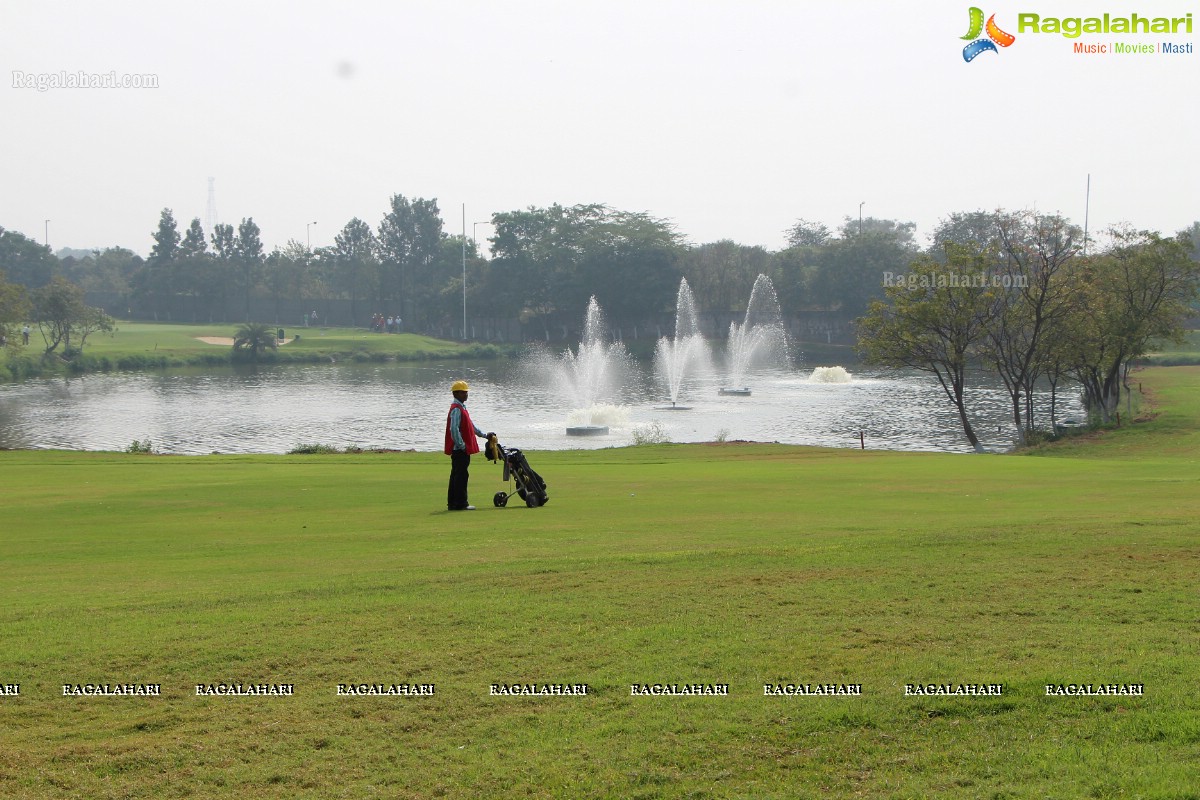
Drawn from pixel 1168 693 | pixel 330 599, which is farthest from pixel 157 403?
pixel 1168 693

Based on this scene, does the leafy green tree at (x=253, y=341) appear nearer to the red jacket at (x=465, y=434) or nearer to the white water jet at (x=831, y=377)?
the white water jet at (x=831, y=377)

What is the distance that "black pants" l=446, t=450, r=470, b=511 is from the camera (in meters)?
16.7

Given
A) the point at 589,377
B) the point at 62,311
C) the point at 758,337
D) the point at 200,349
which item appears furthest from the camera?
the point at 758,337

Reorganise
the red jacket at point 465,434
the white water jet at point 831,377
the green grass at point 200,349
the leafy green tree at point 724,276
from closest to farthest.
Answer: the red jacket at point 465,434
the white water jet at point 831,377
the green grass at point 200,349
the leafy green tree at point 724,276

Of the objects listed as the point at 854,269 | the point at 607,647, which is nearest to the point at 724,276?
the point at 854,269

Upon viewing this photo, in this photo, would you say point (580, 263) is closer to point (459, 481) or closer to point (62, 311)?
point (62, 311)

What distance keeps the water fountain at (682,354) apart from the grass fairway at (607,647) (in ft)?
169

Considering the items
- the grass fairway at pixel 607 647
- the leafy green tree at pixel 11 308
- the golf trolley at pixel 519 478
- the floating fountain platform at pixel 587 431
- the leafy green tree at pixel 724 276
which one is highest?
the leafy green tree at pixel 724 276

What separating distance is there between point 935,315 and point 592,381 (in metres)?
43.2

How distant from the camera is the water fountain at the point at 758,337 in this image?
105m

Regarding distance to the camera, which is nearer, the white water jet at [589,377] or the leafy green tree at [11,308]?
the white water jet at [589,377]

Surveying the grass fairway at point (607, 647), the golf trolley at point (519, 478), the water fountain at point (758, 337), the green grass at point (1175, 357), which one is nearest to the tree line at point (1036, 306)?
the grass fairway at point (607, 647)

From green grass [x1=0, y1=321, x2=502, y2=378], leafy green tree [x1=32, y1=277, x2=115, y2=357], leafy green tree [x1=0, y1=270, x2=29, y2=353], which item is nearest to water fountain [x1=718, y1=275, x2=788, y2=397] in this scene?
green grass [x1=0, y1=321, x2=502, y2=378]

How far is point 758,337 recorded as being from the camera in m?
118
